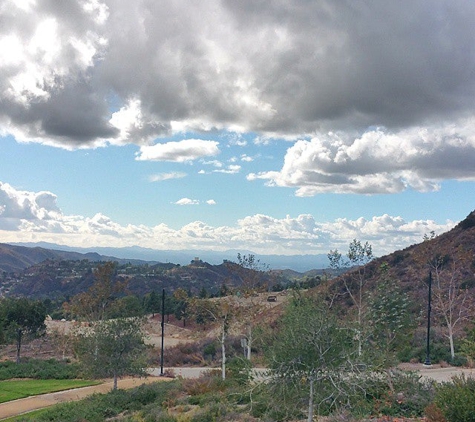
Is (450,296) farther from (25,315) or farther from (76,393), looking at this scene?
(25,315)

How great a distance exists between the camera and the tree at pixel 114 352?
766 inches

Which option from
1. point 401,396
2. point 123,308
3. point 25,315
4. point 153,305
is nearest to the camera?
point 401,396

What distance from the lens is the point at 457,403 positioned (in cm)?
917

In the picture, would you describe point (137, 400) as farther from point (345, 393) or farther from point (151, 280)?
point (151, 280)

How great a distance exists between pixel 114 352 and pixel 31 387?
6448mm

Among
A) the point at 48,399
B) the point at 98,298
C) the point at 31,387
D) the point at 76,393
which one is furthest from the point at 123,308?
the point at 48,399

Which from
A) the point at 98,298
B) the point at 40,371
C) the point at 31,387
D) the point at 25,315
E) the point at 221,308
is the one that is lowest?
the point at 40,371

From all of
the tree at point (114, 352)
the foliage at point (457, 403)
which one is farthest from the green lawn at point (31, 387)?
the foliage at point (457, 403)

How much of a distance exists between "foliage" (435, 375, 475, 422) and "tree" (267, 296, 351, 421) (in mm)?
2561

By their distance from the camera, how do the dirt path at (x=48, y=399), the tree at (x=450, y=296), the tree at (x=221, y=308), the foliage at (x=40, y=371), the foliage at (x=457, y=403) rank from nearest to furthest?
1. the foliage at (x=457, y=403)
2. the dirt path at (x=48, y=399)
3. the tree at (x=221, y=308)
4. the tree at (x=450, y=296)
5. the foliage at (x=40, y=371)

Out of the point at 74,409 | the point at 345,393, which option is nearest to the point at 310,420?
the point at 345,393

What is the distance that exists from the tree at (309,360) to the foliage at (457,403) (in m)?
2.56

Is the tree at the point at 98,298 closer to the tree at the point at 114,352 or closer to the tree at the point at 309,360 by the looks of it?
the tree at the point at 114,352

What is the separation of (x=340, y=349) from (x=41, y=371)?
2410 centimetres
